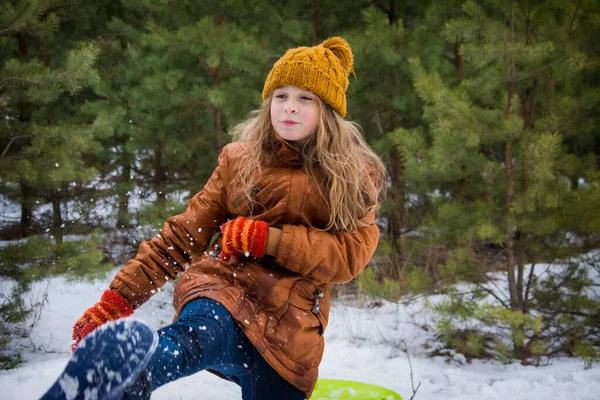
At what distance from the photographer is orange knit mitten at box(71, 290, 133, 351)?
2.11 m

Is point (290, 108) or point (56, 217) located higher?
point (290, 108)

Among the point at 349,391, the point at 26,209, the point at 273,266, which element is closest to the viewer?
the point at 273,266

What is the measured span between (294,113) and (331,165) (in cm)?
29

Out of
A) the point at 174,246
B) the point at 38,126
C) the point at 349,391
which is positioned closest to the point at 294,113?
the point at 174,246

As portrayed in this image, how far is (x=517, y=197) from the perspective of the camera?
465 cm

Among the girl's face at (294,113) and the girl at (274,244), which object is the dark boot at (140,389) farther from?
the girl's face at (294,113)

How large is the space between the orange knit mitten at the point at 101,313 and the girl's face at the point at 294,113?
0.99 m

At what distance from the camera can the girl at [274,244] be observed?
7.27ft

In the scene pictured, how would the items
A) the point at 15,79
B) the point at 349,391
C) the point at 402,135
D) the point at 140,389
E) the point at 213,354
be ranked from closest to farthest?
the point at 140,389 < the point at 213,354 < the point at 349,391 < the point at 15,79 < the point at 402,135

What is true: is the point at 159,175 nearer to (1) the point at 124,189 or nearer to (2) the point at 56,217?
(1) the point at 124,189

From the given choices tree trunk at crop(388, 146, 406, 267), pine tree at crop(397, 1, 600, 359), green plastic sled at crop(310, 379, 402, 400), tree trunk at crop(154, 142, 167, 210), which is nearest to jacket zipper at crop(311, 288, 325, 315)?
green plastic sled at crop(310, 379, 402, 400)

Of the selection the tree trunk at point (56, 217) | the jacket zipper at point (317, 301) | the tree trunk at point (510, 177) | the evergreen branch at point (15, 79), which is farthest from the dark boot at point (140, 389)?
the tree trunk at point (56, 217)

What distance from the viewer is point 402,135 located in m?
5.12

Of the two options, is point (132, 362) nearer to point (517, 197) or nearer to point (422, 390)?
point (422, 390)
